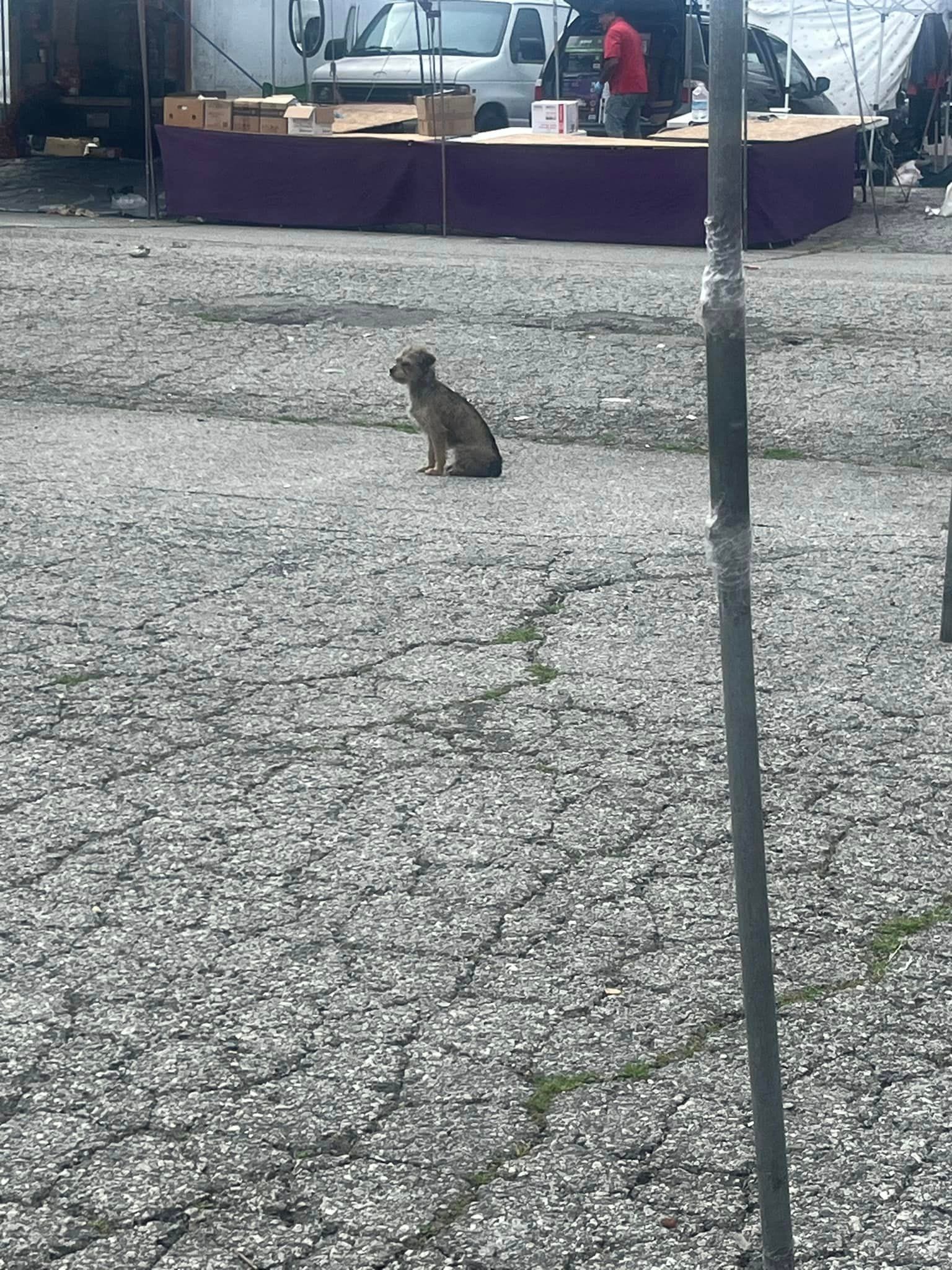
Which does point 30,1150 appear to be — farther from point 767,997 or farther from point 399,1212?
point 767,997

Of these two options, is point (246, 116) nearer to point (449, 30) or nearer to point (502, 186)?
point (502, 186)

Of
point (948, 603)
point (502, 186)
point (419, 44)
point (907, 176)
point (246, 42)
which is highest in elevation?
point (246, 42)

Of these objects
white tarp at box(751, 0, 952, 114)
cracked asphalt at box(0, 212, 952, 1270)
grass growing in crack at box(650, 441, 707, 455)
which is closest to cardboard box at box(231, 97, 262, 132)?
white tarp at box(751, 0, 952, 114)

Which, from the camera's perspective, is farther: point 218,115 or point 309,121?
point 218,115

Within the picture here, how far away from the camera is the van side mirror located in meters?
22.3

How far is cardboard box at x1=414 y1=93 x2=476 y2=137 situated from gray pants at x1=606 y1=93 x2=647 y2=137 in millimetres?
1609

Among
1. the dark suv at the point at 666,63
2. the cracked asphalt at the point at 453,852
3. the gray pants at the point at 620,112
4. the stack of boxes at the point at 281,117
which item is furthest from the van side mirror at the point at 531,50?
the cracked asphalt at the point at 453,852

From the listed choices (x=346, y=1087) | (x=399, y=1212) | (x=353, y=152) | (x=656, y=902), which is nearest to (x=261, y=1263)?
(x=399, y=1212)

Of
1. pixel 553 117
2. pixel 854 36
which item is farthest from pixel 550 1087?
pixel 854 36

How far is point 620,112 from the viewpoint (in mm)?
17469

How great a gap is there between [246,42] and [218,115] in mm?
6848

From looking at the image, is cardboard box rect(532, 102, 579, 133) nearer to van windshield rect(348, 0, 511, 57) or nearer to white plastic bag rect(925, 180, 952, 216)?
white plastic bag rect(925, 180, 952, 216)

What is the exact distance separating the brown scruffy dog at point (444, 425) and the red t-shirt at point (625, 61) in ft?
36.3

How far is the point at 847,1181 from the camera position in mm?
2688
